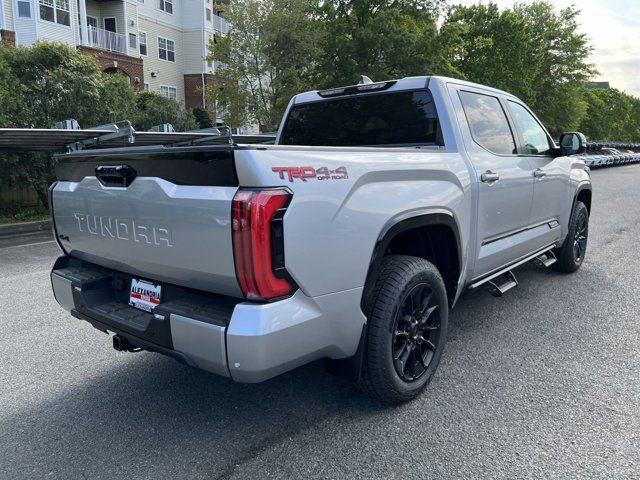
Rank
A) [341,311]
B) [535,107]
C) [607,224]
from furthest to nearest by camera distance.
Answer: [535,107]
[607,224]
[341,311]

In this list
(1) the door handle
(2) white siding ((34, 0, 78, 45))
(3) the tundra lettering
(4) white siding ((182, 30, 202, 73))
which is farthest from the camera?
(4) white siding ((182, 30, 202, 73))

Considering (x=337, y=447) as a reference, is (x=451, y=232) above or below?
above

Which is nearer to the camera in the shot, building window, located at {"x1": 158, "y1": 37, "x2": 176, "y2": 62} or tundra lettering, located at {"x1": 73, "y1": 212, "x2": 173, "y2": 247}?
tundra lettering, located at {"x1": 73, "y1": 212, "x2": 173, "y2": 247}

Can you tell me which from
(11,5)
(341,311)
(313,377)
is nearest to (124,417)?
(313,377)

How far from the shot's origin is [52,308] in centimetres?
509

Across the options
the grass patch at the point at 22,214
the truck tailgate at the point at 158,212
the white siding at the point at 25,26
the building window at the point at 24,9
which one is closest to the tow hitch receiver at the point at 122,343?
the truck tailgate at the point at 158,212

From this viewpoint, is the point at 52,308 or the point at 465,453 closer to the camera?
the point at 465,453

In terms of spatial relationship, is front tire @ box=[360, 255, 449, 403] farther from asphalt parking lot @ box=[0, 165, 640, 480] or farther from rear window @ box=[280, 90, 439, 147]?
rear window @ box=[280, 90, 439, 147]

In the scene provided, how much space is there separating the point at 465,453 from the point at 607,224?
8.67m

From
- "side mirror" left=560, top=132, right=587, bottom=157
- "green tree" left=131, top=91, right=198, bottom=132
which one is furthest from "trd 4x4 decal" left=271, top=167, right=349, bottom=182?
"green tree" left=131, top=91, right=198, bottom=132

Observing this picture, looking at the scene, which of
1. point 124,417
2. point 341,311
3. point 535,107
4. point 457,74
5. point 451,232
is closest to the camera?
point 341,311

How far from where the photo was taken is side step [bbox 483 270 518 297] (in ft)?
13.5

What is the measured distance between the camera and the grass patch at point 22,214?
35.9 feet

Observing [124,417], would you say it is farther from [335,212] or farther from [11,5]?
[11,5]
